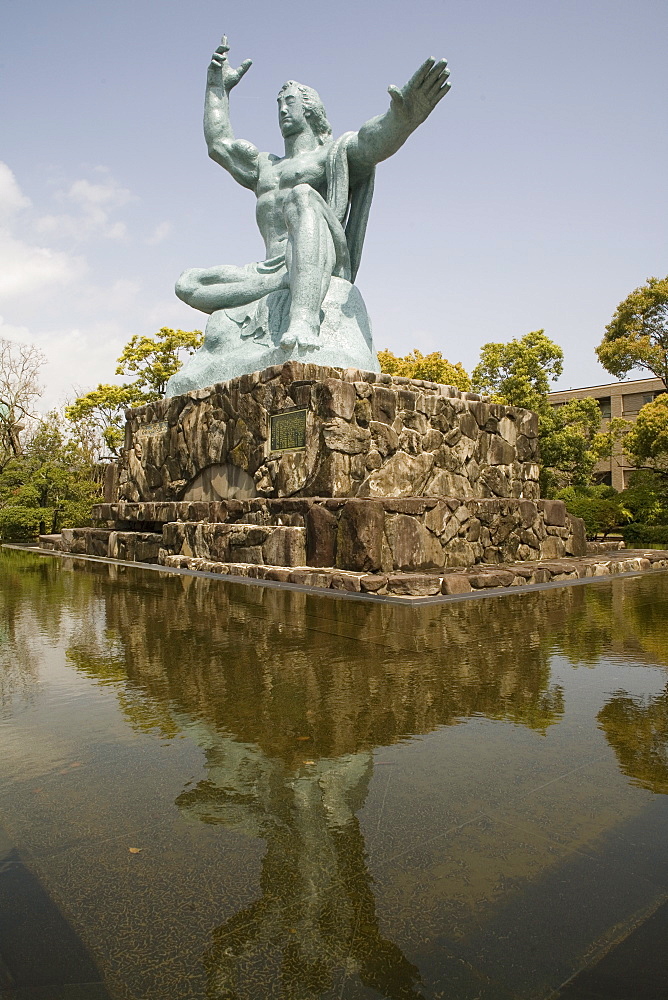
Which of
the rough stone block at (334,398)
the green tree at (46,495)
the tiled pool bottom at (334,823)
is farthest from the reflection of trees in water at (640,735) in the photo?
the green tree at (46,495)

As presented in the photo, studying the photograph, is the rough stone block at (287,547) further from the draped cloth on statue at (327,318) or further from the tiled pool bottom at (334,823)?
the tiled pool bottom at (334,823)

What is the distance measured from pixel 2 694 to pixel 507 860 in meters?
2.15

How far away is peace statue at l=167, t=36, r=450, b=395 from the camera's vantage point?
827 cm

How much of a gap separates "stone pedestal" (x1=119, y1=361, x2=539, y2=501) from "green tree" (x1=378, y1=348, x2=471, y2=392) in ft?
45.2

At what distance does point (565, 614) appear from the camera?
183 inches

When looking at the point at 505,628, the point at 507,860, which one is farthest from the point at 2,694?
the point at 505,628

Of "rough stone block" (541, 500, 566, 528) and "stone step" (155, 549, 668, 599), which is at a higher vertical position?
"rough stone block" (541, 500, 566, 528)

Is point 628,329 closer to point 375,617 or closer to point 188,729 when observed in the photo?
point 375,617

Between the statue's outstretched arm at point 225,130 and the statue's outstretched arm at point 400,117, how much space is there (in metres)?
→ 1.72

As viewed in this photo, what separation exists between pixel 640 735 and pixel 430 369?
21.2 meters

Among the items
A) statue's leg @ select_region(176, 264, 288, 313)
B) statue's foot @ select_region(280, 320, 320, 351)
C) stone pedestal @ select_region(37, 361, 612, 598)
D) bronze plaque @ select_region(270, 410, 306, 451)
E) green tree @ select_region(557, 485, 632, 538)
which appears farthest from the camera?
green tree @ select_region(557, 485, 632, 538)

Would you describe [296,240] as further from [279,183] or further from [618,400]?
[618,400]

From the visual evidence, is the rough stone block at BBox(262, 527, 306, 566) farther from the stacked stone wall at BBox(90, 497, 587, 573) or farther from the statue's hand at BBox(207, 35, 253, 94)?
the statue's hand at BBox(207, 35, 253, 94)

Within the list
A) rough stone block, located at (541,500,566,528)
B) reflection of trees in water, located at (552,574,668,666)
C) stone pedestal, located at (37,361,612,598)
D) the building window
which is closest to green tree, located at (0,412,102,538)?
stone pedestal, located at (37,361,612,598)
